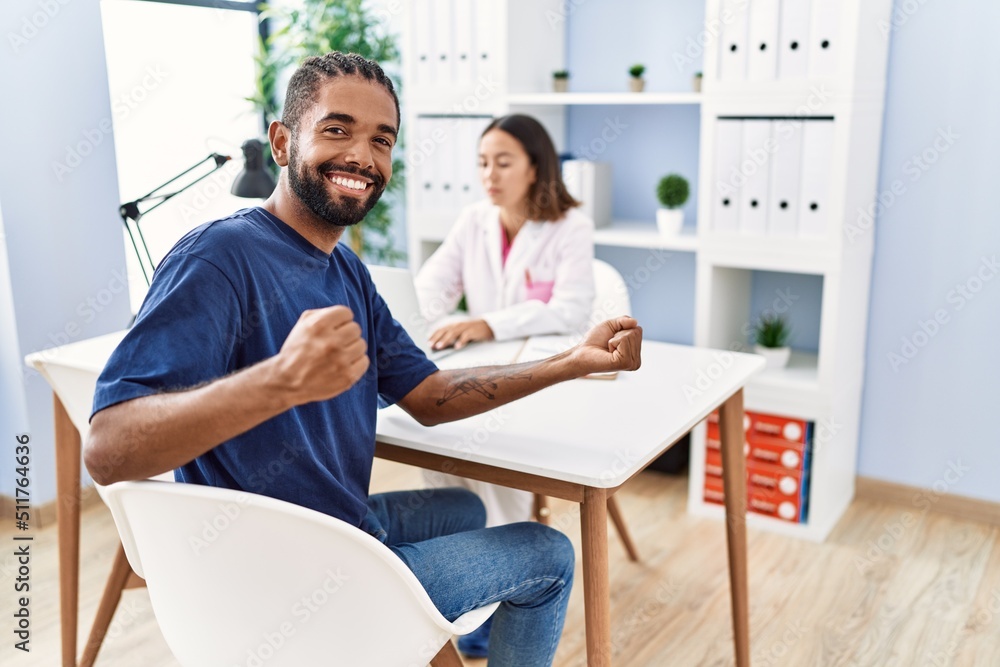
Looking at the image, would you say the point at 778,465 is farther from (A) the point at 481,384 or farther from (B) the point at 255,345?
(B) the point at 255,345

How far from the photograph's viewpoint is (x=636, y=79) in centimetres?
302

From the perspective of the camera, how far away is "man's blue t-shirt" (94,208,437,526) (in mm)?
1164

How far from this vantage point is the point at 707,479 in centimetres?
294

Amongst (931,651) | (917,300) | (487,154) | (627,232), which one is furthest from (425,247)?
(931,651)

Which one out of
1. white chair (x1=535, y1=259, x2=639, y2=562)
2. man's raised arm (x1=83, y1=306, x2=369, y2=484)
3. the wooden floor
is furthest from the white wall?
man's raised arm (x1=83, y1=306, x2=369, y2=484)

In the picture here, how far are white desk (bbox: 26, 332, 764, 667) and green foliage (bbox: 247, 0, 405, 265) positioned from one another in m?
1.69

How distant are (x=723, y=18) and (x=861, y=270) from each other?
2.83 feet

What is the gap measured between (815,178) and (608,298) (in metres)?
0.67

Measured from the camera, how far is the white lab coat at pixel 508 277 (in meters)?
2.42

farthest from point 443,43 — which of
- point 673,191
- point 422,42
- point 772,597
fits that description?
point 772,597

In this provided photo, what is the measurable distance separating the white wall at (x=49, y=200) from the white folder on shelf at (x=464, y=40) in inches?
44.0

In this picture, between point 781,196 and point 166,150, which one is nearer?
point 781,196

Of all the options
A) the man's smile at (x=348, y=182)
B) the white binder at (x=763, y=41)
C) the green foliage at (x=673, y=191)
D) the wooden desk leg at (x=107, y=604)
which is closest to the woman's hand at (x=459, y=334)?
the man's smile at (x=348, y=182)

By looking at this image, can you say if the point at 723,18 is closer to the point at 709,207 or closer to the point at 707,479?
the point at 709,207
